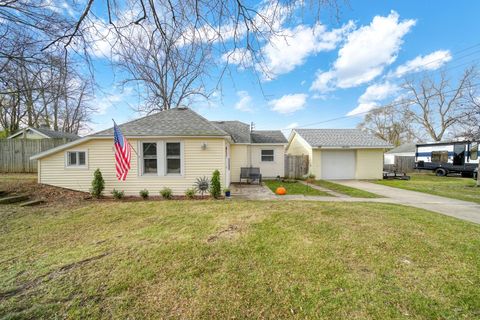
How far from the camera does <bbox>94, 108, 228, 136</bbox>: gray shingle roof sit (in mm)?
8461

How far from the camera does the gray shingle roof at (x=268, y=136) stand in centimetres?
1490

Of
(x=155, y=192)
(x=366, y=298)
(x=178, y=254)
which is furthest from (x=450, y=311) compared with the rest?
(x=155, y=192)

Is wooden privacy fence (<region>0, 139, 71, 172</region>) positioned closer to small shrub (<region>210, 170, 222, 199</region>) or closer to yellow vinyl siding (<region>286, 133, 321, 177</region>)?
small shrub (<region>210, 170, 222, 199</region>)

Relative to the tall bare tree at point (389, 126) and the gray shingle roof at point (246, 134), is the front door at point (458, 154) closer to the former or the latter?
the gray shingle roof at point (246, 134)

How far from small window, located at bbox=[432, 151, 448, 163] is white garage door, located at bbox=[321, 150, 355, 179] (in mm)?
8937

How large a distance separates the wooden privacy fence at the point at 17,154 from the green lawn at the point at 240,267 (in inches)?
383

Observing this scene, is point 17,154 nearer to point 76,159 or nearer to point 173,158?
point 76,159

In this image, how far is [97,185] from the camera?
810 cm

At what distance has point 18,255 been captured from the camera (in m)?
3.47

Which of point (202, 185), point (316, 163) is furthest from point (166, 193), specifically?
point (316, 163)

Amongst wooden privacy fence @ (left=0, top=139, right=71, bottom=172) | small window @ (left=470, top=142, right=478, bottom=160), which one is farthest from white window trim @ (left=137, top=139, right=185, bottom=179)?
small window @ (left=470, top=142, right=478, bottom=160)

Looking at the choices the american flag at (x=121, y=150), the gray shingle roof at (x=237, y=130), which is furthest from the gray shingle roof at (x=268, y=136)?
the american flag at (x=121, y=150)

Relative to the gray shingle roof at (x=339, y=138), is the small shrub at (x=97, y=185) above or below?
below

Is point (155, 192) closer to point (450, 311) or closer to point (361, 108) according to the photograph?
point (450, 311)
